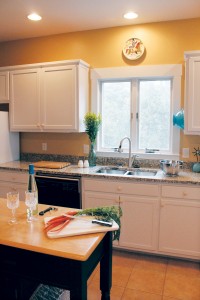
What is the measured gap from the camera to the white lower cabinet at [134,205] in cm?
285

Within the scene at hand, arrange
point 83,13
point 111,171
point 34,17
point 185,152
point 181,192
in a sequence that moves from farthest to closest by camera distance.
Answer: point 111,171 → point 185,152 → point 34,17 → point 83,13 → point 181,192

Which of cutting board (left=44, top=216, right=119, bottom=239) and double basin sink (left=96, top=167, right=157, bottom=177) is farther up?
double basin sink (left=96, top=167, right=157, bottom=177)

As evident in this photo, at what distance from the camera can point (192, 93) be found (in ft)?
9.45

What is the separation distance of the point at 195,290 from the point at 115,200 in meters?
1.11

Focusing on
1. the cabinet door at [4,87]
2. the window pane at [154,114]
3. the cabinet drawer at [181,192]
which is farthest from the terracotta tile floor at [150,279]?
the cabinet door at [4,87]

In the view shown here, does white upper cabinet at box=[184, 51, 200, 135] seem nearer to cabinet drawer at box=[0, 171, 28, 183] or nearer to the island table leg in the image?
the island table leg

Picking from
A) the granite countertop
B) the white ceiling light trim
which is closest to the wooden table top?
the granite countertop

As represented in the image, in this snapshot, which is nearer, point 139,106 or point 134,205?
point 134,205

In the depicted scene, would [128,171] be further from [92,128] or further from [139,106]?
A: [139,106]

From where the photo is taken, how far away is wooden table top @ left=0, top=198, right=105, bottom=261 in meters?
1.29

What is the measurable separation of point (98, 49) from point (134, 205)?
79.7 inches

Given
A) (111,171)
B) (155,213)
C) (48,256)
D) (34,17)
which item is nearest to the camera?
(48,256)

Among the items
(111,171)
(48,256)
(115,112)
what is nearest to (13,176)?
(111,171)

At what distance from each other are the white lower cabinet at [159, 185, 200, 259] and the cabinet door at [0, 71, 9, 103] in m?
2.41
